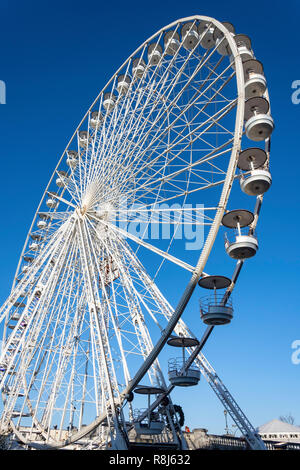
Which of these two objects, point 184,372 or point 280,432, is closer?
point 184,372

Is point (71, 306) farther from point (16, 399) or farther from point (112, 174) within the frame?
point (112, 174)

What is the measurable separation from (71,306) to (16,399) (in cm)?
502

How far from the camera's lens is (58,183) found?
93.2 feet

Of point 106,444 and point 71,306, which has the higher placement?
point 71,306

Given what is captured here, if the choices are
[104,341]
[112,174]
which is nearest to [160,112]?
[112,174]

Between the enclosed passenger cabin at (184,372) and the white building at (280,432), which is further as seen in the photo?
the white building at (280,432)

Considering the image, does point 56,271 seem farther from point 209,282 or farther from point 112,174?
point 209,282

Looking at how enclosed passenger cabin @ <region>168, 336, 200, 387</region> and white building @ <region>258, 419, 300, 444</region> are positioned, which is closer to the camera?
enclosed passenger cabin @ <region>168, 336, 200, 387</region>

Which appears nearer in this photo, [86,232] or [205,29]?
[205,29]

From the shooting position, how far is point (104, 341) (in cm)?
1609
